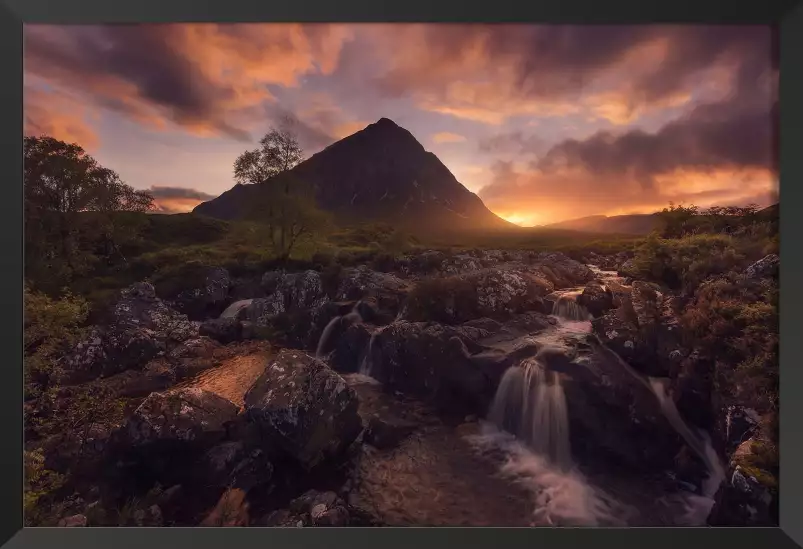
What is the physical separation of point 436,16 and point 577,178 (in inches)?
101

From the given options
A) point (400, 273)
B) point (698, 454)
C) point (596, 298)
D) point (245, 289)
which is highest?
point (400, 273)

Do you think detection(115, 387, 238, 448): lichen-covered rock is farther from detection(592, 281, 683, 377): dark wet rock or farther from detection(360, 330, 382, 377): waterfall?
detection(592, 281, 683, 377): dark wet rock

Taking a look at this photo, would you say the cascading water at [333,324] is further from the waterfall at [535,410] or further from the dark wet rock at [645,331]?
the dark wet rock at [645,331]

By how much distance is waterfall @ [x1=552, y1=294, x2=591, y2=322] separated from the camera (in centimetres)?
368

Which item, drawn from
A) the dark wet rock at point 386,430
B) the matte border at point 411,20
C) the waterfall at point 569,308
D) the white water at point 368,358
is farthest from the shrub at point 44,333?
the waterfall at point 569,308

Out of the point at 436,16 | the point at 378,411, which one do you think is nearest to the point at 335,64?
the point at 436,16

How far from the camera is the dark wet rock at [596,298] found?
362cm

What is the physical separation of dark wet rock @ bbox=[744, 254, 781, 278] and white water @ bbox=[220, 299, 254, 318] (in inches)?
248

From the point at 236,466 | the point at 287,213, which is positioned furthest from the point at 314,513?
the point at 287,213

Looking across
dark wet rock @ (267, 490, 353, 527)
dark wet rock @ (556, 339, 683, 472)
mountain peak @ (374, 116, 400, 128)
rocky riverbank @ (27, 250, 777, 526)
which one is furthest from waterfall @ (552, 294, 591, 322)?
dark wet rock @ (267, 490, 353, 527)

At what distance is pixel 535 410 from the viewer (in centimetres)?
355

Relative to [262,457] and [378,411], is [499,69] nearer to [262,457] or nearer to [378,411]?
[378,411]

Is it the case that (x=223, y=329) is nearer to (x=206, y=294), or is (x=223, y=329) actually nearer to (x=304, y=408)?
(x=206, y=294)

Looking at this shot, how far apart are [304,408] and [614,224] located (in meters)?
4.65
